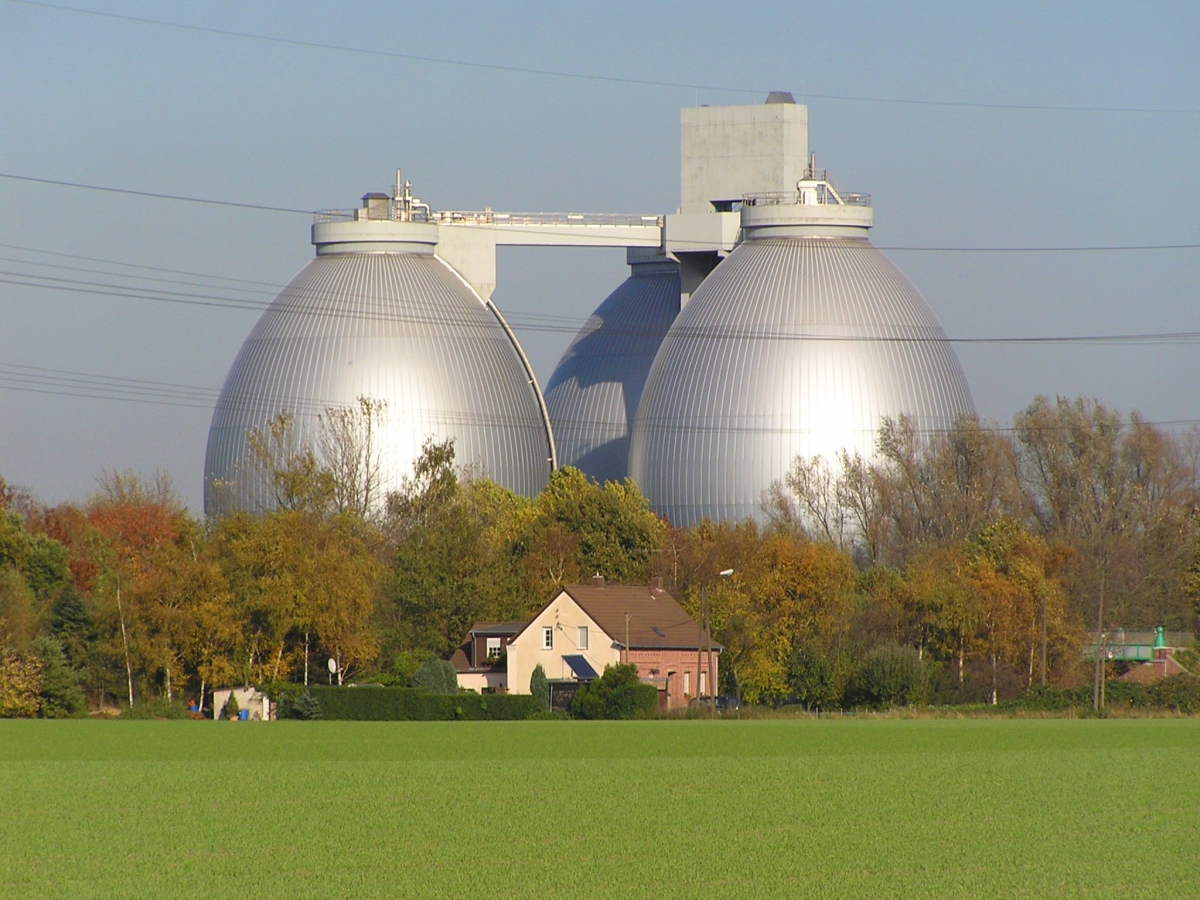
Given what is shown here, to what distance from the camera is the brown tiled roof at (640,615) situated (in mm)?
60062

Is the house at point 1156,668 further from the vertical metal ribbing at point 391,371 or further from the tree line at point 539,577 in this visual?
the vertical metal ribbing at point 391,371

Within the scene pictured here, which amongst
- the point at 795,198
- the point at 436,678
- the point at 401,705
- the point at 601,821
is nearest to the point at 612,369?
the point at 795,198

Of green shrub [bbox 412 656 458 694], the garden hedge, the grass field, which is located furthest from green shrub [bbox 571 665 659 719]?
the grass field

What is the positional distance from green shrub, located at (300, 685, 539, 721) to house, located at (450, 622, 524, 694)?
6231mm

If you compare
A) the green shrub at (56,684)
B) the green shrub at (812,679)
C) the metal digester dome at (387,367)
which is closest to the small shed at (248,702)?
the green shrub at (56,684)

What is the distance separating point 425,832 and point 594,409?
69.2 meters

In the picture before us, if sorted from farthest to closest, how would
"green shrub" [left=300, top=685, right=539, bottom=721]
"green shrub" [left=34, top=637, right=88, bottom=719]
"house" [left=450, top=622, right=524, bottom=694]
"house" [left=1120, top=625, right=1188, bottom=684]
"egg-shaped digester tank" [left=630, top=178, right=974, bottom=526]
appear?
"egg-shaped digester tank" [left=630, top=178, right=974, bottom=526], "house" [left=450, top=622, right=524, bottom=694], "house" [left=1120, top=625, right=1188, bottom=684], "green shrub" [left=34, top=637, right=88, bottom=719], "green shrub" [left=300, top=685, right=539, bottom=721]

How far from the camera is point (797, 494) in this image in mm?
73750

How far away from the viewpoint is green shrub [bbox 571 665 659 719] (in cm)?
5519

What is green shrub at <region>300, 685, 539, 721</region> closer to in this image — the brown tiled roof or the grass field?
the brown tiled roof

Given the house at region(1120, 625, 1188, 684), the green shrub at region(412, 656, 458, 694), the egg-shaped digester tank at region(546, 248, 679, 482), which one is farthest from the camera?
the egg-shaped digester tank at region(546, 248, 679, 482)

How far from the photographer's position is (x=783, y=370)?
74750 mm

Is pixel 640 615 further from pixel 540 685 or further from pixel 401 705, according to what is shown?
pixel 401 705

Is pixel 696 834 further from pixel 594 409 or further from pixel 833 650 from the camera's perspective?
pixel 594 409
